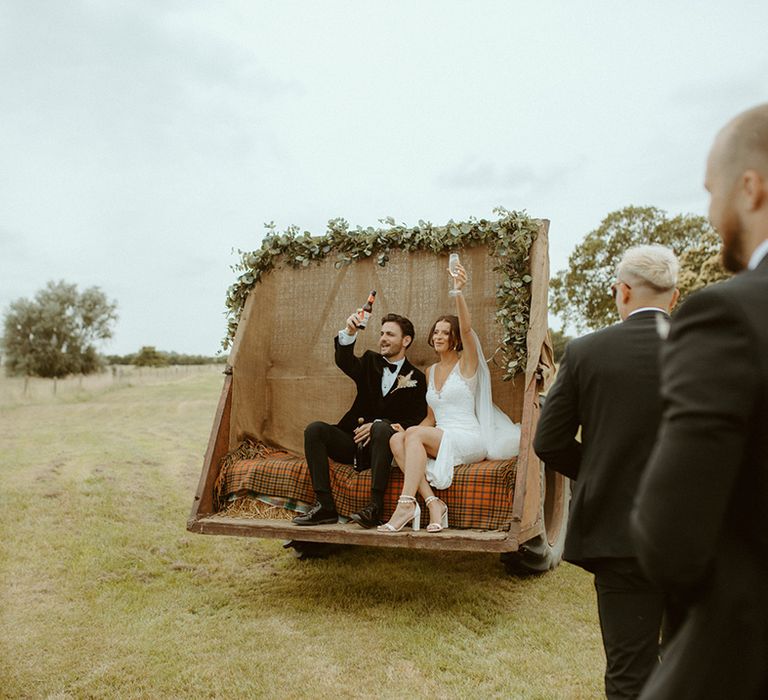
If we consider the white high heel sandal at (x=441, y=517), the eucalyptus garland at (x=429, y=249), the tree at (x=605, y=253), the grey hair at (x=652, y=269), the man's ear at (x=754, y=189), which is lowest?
the white high heel sandal at (x=441, y=517)

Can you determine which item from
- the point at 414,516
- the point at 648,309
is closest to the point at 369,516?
the point at 414,516

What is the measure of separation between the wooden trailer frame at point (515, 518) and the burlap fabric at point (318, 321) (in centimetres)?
65

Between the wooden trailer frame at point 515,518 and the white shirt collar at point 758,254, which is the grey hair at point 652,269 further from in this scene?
the wooden trailer frame at point 515,518

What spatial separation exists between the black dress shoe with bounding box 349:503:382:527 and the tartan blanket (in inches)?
7.3

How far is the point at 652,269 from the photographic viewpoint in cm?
262

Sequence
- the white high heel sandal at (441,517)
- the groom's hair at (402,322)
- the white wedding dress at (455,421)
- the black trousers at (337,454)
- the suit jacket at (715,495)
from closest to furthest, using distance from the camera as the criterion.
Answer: the suit jacket at (715,495) → the white high heel sandal at (441,517) → the black trousers at (337,454) → the white wedding dress at (455,421) → the groom's hair at (402,322)

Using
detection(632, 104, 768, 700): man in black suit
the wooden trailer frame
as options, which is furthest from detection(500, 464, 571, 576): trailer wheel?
detection(632, 104, 768, 700): man in black suit

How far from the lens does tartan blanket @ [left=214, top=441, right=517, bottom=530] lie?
4.84 metres

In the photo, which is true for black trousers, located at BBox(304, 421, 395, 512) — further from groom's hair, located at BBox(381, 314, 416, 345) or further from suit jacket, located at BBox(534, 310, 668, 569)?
suit jacket, located at BBox(534, 310, 668, 569)

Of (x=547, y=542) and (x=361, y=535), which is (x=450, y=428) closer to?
(x=361, y=535)

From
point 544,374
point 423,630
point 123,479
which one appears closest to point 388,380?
point 544,374

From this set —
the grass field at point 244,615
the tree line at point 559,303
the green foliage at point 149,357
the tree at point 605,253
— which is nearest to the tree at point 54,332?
the tree line at point 559,303

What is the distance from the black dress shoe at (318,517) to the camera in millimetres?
4887

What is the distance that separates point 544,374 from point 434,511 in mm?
1181
